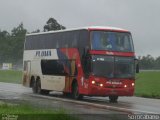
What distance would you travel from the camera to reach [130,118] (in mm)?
17844

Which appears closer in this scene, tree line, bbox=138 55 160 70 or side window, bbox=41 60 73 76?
side window, bbox=41 60 73 76

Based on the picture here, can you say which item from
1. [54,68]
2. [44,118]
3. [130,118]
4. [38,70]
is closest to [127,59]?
[54,68]

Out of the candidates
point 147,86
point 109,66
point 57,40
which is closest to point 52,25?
point 147,86

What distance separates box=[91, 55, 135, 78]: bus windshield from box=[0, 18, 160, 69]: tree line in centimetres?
9100

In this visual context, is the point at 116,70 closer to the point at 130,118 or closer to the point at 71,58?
the point at 71,58

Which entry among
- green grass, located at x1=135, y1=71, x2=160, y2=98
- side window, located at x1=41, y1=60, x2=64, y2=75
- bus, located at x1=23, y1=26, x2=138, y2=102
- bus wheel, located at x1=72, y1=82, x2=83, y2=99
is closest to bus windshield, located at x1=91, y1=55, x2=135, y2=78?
A: bus, located at x1=23, y1=26, x2=138, y2=102

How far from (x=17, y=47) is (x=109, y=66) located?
114326 mm

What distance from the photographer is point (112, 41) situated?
28.2 meters

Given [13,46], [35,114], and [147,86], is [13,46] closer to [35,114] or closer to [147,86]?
[147,86]

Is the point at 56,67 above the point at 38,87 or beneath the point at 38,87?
above

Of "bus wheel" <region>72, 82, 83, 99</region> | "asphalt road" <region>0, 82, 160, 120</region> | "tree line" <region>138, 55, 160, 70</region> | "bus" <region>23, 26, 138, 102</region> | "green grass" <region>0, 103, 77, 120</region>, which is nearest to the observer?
"green grass" <region>0, 103, 77, 120</region>

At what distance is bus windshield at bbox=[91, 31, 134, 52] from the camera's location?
2792cm

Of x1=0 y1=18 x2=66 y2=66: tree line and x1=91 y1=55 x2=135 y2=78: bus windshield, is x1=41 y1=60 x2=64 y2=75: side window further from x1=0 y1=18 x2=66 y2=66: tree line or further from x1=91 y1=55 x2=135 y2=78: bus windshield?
x1=0 y1=18 x2=66 y2=66: tree line

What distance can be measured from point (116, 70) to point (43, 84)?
23.7ft
